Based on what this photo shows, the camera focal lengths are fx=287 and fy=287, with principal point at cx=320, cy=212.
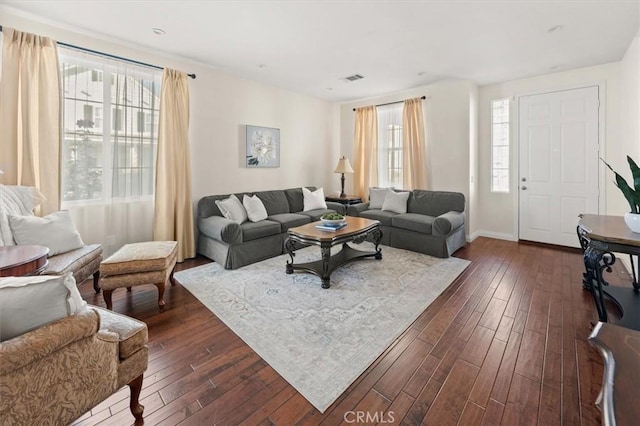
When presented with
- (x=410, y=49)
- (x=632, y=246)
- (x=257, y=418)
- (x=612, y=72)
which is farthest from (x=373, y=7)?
(x=612, y=72)

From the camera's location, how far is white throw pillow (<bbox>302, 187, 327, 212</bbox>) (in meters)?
5.17

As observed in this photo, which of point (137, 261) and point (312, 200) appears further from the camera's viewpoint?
point (312, 200)

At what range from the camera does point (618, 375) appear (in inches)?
27.4

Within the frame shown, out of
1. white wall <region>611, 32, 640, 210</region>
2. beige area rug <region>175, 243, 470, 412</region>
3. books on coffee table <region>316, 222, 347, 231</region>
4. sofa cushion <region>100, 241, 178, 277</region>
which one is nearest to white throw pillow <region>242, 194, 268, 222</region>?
beige area rug <region>175, 243, 470, 412</region>

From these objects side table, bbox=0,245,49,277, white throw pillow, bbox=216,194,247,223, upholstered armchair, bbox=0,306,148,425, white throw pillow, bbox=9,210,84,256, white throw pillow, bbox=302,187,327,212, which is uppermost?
white throw pillow, bbox=302,187,327,212

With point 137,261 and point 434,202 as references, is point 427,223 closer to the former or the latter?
point 434,202

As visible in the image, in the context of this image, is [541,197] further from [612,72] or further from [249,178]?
[249,178]

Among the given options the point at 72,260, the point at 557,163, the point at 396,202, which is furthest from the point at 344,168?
the point at 72,260

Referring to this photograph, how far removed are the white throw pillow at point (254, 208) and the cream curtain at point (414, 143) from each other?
277 centimetres

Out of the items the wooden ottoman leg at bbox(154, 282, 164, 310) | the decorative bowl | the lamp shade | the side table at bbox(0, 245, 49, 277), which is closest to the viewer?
the side table at bbox(0, 245, 49, 277)

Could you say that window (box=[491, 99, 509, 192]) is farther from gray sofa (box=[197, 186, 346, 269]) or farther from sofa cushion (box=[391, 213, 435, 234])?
gray sofa (box=[197, 186, 346, 269])

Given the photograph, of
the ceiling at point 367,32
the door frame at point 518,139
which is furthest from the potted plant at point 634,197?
the door frame at point 518,139

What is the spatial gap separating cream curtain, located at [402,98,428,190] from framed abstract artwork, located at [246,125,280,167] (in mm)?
2384

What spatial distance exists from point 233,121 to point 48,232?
2823mm
